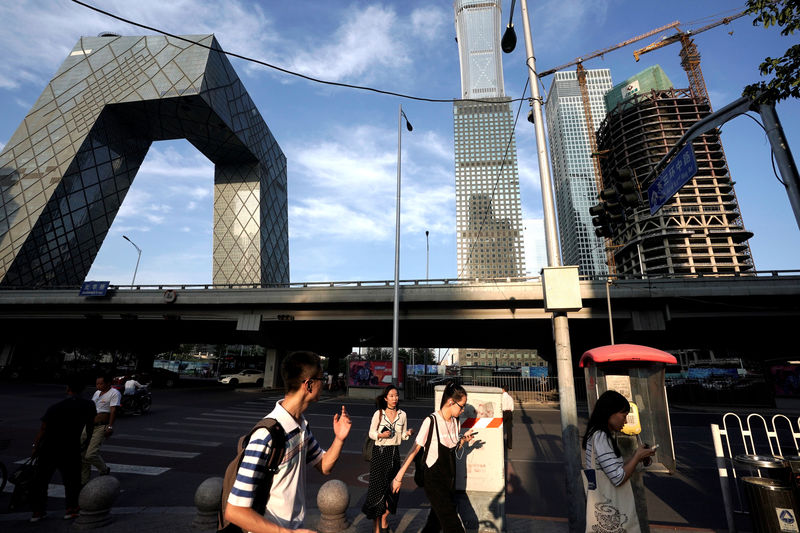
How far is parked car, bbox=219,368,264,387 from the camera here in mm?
34938

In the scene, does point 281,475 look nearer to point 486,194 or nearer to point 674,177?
point 674,177

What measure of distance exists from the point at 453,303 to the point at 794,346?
34.7 meters

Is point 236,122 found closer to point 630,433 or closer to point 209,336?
point 209,336

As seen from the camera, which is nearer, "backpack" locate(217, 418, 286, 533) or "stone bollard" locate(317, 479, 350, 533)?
"backpack" locate(217, 418, 286, 533)

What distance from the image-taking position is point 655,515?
580 centimetres

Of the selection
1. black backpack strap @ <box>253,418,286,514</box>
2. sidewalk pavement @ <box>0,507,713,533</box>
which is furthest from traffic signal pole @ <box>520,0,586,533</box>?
black backpack strap @ <box>253,418,286,514</box>

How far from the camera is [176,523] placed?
16.5 ft

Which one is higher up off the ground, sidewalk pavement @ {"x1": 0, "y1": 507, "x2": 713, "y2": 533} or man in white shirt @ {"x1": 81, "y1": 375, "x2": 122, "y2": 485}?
man in white shirt @ {"x1": 81, "y1": 375, "x2": 122, "y2": 485}

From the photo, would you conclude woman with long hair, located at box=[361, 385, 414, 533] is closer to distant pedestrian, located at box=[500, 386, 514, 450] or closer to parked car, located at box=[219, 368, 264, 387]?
distant pedestrian, located at box=[500, 386, 514, 450]

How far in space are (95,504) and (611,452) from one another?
6.22 meters

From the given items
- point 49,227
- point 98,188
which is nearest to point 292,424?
point 49,227

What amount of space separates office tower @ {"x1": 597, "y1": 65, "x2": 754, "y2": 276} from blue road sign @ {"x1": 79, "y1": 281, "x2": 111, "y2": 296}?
3928 inches

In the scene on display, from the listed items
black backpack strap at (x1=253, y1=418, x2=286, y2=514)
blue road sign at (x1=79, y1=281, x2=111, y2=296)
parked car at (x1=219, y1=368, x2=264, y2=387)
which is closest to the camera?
black backpack strap at (x1=253, y1=418, x2=286, y2=514)

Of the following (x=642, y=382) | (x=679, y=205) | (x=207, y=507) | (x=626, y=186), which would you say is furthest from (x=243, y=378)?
(x=679, y=205)
